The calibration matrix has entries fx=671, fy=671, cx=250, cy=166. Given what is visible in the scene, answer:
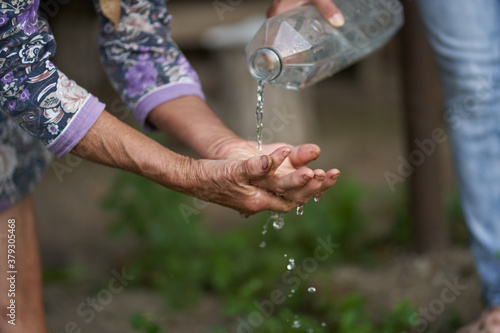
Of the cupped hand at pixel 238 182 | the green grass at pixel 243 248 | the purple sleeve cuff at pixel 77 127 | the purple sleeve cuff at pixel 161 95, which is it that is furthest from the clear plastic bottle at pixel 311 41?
the green grass at pixel 243 248

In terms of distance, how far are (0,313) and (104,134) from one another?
71cm

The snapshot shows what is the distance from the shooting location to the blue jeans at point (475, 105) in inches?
84.7

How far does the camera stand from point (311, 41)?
2.16 meters

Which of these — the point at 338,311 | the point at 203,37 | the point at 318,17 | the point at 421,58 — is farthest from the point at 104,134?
the point at 203,37

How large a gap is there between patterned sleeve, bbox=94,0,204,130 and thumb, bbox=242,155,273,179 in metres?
0.52

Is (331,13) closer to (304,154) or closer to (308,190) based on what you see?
(304,154)

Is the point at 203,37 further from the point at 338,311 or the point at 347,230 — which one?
the point at 338,311

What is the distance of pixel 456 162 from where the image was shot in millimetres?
2307

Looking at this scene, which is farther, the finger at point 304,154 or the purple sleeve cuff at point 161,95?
the purple sleeve cuff at point 161,95

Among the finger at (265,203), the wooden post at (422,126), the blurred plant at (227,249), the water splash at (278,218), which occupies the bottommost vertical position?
the blurred plant at (227,249)

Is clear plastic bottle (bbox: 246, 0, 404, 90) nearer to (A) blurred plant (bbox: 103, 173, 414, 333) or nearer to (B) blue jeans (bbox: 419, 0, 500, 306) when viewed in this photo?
(B) blue jeans (bbox: 419, 0, 500, 306)

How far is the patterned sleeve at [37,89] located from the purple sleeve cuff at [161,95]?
35 cm

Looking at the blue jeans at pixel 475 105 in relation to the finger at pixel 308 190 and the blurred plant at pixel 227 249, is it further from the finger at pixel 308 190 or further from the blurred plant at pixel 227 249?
the finger at pixel 308 190

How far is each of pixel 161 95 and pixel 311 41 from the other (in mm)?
526
